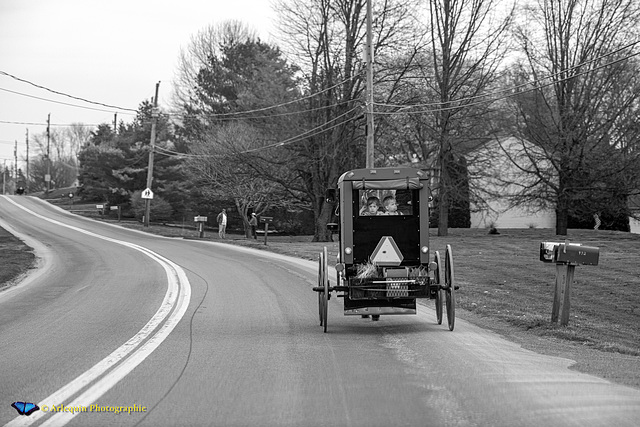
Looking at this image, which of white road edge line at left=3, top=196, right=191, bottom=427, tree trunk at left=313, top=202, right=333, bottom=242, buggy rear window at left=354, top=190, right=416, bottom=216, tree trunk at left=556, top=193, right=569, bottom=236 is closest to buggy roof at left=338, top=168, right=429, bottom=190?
buggy rear window at left=354, top=190, right=416, bottom=216

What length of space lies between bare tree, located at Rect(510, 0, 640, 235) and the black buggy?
2995cm

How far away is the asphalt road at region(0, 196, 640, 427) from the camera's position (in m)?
6.14

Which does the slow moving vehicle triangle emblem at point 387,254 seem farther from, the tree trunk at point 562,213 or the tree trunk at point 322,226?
the tree trunk at point 562,213

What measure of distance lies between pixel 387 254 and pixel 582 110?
106 feet

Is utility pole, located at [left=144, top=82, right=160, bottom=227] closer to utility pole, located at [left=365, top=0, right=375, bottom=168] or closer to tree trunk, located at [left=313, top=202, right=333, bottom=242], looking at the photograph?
tree trunk, located at [left=313, top=202, right=333, bottom=242]

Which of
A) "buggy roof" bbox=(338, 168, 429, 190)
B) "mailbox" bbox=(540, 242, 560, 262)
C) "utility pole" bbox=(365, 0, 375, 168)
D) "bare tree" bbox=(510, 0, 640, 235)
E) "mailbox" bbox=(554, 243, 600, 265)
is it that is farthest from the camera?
"bare tree" bbox=(510, 0, 640, 235)

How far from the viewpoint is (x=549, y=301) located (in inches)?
687

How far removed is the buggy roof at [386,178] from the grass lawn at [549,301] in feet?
8.79

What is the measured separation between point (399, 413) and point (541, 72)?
127 ft

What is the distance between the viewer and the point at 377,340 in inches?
403

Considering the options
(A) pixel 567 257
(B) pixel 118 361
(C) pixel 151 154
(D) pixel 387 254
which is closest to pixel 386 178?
(D) pixel 387 254

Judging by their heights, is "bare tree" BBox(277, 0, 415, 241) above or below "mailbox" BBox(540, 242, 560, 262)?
above

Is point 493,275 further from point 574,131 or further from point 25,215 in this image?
point 25,215

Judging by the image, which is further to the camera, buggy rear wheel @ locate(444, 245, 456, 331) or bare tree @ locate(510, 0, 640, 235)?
bare tree @ locate(510, 0, 640, 235)
